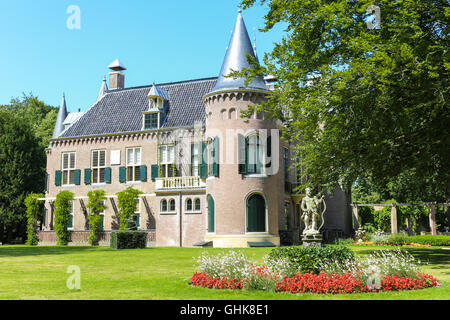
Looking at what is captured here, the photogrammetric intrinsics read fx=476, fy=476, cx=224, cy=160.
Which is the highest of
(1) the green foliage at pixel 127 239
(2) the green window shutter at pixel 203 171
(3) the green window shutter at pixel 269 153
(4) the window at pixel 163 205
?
(3) the green window shutter at pixel 269 153

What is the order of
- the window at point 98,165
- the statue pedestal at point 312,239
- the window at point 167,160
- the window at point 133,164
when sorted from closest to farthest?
1. the statue pedestal at point 312,239
2. the window at point 167,160
3. the window at point 133,164
4. the window at point 98,165

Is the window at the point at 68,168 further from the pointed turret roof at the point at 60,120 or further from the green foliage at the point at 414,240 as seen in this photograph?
the green foliage at the point at 414,240

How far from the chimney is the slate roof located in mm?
1858

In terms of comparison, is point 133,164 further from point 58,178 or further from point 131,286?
point 131,286

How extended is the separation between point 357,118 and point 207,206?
15935 millimetres

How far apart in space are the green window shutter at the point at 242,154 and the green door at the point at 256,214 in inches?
69.3

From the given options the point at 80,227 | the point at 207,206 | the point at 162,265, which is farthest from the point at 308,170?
the point at 80,227

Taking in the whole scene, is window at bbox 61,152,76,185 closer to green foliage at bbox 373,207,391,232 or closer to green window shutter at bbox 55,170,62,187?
green window shutter at bbox 55,170,62,187

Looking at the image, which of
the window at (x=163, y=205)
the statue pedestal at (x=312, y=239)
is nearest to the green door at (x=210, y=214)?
the window at (x=163, y=205)

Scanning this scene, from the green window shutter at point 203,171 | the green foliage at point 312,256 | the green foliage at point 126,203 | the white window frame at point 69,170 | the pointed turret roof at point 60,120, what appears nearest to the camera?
the green foliage at point 312,256

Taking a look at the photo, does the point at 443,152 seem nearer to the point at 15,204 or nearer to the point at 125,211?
the point at 125,211

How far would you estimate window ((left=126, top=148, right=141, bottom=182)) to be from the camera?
36.4m

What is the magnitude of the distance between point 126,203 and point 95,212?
3045 millimetres

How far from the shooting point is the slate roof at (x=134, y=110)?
118 feet
